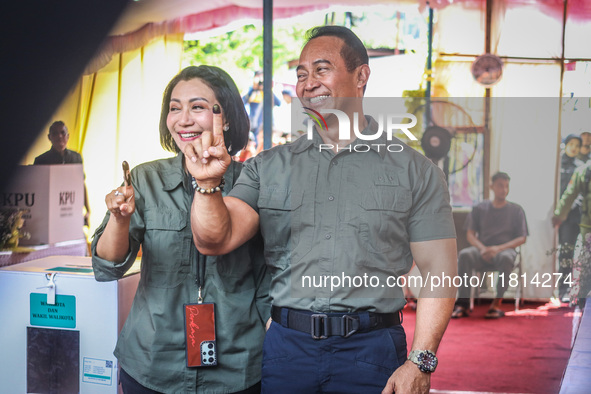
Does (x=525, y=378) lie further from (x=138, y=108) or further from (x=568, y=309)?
(x=138, y=108)

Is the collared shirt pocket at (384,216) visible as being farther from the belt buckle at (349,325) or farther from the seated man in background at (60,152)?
the seated man in background at (60,152)

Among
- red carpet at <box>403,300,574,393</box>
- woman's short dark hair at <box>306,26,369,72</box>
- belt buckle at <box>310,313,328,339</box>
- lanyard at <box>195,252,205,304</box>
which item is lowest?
red carpet at <box>403,300,574,393</box>

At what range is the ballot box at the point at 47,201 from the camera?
2.38m

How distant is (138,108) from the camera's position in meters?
2.82

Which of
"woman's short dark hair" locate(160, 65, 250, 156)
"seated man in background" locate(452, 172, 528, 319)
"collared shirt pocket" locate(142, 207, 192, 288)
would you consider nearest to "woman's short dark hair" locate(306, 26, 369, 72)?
"woman's short dark hair" locate(160, 65, 250, 156)

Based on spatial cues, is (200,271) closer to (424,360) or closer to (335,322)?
(335,322)

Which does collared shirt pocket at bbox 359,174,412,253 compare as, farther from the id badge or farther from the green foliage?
the green foliage

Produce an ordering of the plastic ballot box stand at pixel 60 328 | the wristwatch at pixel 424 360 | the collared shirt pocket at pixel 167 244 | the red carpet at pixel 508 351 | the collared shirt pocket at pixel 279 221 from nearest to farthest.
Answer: the wristwatch at pixel 424 360, the collared shirt pocket at pixel 279 221, the collared shirt pocket at pixel 167 244, the plastic ballot box stand at pixel 60 328, the red carpet at pixel 508 351

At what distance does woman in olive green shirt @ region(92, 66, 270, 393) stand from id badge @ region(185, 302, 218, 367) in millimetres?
20

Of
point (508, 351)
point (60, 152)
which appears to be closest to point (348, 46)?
point (60, 152)

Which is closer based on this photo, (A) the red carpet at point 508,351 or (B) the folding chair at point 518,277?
(B) the folding chair at point 518,277

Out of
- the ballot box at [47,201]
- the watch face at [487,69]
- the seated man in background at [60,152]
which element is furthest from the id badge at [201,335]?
the watch face at [487,69]

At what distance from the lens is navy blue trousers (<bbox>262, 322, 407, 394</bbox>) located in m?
1.37

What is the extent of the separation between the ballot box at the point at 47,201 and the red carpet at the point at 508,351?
64.4 inches
